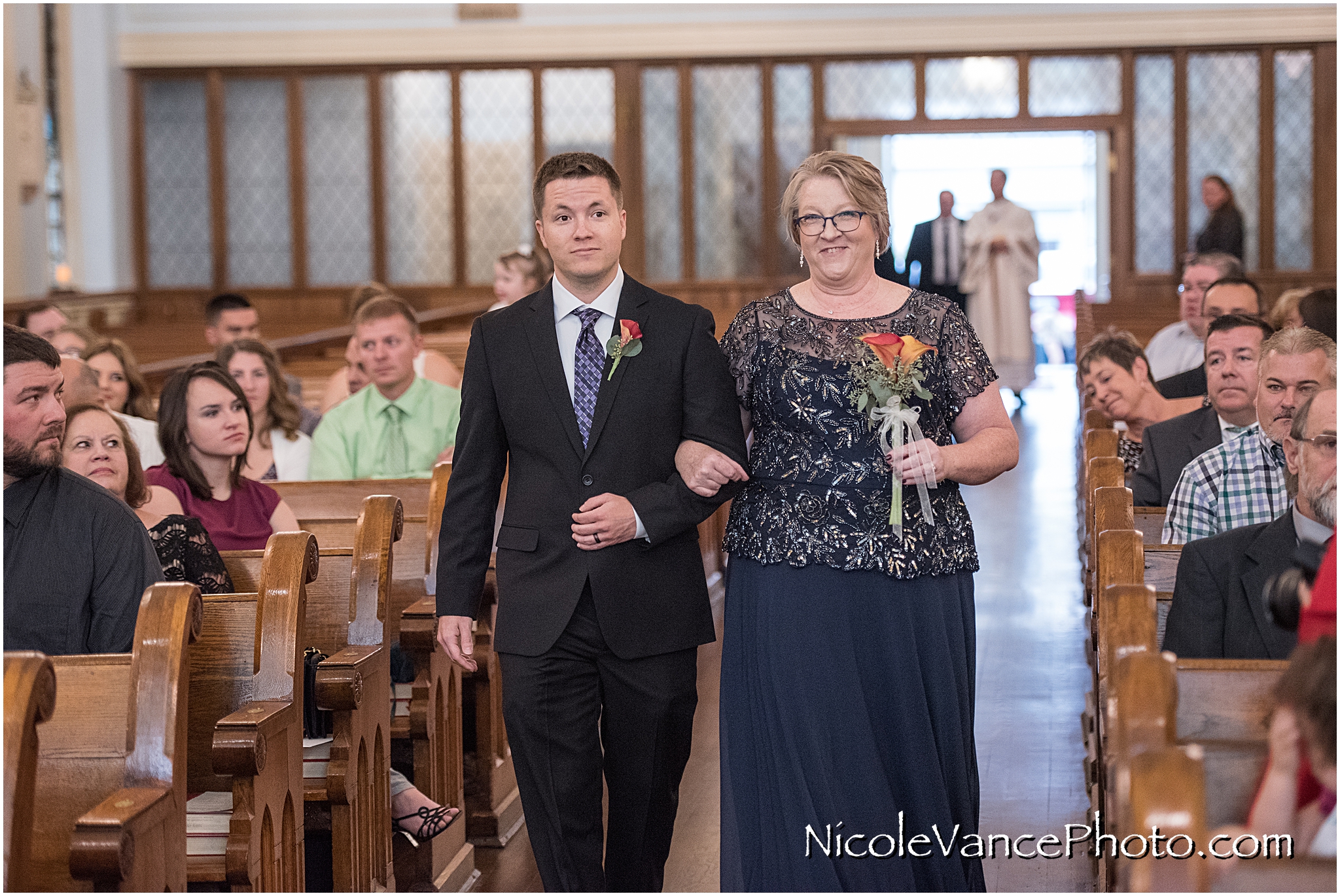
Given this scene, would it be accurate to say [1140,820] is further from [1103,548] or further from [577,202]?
[577,202]

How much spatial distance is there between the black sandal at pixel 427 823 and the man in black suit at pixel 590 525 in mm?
965

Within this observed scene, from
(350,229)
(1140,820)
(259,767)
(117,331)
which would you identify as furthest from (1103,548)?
(350,229)

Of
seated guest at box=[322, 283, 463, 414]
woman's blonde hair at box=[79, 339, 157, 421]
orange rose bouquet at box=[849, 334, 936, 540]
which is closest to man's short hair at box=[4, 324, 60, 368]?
orange rose bouquet at box=[849, 334, 936, 540]

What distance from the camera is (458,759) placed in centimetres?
407

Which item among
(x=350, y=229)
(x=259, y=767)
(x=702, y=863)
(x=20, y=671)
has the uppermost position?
(x=350, y=229)

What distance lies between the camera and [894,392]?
271cm

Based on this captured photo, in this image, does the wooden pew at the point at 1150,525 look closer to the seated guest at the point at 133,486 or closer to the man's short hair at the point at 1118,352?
the man's short hair at the point at 1118,352

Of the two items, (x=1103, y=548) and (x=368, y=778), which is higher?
(x=1103, y=548)

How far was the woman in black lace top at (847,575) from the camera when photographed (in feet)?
9.08

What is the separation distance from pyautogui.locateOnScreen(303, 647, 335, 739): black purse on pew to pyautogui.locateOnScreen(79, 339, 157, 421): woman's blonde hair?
2897 mm

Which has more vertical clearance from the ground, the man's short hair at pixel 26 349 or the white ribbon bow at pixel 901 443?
the man's short hair at pixel 26 349

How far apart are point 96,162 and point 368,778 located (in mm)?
12930

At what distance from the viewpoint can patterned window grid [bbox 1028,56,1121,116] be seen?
48.2 ft

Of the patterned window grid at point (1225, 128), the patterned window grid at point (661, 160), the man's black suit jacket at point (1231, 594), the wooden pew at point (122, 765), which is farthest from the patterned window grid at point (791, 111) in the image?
the wooden pew at point (122, 765)
